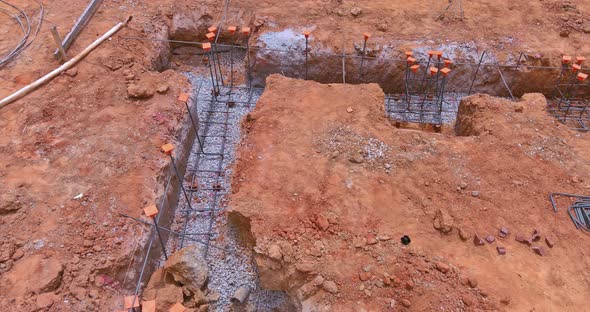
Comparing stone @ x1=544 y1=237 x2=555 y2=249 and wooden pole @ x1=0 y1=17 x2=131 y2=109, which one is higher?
wooden pole @ x1=0 y1=17 x2=131 y2=109

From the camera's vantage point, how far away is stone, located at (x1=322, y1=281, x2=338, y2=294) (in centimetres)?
563

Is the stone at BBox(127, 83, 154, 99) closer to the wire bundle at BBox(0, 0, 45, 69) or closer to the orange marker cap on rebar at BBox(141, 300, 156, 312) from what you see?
the wire bundle at BBox(0, 0, 45, 69)

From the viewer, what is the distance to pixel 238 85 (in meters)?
10.2

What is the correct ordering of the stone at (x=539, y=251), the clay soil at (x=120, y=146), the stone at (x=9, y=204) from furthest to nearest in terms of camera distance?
1. the stone at (x=9, y=204)
2. the stone at (x=539, y=251)
3. the clay soil at (x=120, y=146)

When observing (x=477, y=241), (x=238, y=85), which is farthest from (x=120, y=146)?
(x=477, y=241)

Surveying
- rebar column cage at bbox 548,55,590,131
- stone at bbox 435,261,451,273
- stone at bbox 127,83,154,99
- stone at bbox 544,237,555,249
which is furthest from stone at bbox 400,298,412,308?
rebar column cage at bbox 548,55,590,131

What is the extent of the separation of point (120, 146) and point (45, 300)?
2.96 meters

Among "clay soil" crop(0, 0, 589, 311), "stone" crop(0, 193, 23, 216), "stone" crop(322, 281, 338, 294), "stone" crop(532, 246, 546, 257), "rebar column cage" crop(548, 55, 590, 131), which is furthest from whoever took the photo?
"rebar column cage" crop(548, 55, 590, 131)

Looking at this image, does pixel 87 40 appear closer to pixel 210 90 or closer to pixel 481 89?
pixel 210 90

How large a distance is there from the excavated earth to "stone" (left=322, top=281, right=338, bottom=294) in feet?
0.07

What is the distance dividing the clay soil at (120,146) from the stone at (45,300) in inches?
0.8

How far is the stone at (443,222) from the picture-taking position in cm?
621

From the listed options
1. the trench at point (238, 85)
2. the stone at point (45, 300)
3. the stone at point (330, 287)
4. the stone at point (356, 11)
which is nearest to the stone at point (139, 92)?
the trench at point (238, 85)

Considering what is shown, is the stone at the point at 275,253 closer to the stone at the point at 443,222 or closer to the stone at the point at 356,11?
the stone at the point at 443,222
